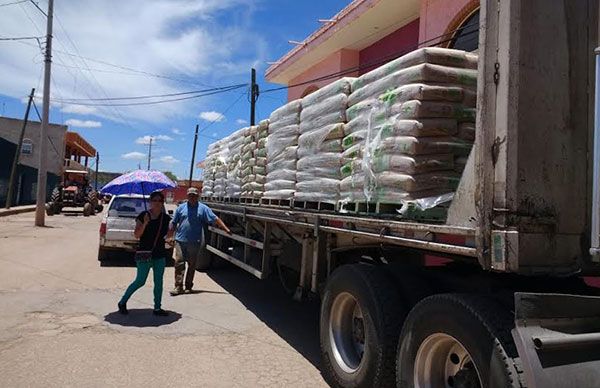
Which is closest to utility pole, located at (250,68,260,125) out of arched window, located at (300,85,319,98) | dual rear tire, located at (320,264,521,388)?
arched window, located at (300,85,319,98)

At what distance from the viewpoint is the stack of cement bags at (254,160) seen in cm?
784

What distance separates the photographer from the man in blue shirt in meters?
9.05

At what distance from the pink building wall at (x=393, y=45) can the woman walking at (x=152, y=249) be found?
6.08 m

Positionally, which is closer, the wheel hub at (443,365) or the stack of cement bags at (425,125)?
the wheel hub at (443,365)

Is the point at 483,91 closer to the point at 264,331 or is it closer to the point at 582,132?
the point at 582,132

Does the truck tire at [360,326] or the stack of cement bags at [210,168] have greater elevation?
the stack of cement bags at [210,168]

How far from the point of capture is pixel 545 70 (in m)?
3.02

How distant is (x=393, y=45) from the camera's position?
38.3ft

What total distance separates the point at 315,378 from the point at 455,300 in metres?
2.45

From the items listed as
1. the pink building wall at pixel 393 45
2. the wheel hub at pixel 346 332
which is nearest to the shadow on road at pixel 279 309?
the wheel hub at pixel 346 332

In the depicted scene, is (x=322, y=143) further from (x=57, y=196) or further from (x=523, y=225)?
(x=57, y=196)

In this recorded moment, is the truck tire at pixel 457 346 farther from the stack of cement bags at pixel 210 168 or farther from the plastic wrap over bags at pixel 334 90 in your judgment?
the stack of cement bags at pixel 210 168

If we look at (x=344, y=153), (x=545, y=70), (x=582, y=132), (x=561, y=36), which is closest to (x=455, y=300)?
(x=582, y=132)

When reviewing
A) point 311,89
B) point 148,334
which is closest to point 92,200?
point 311,89
